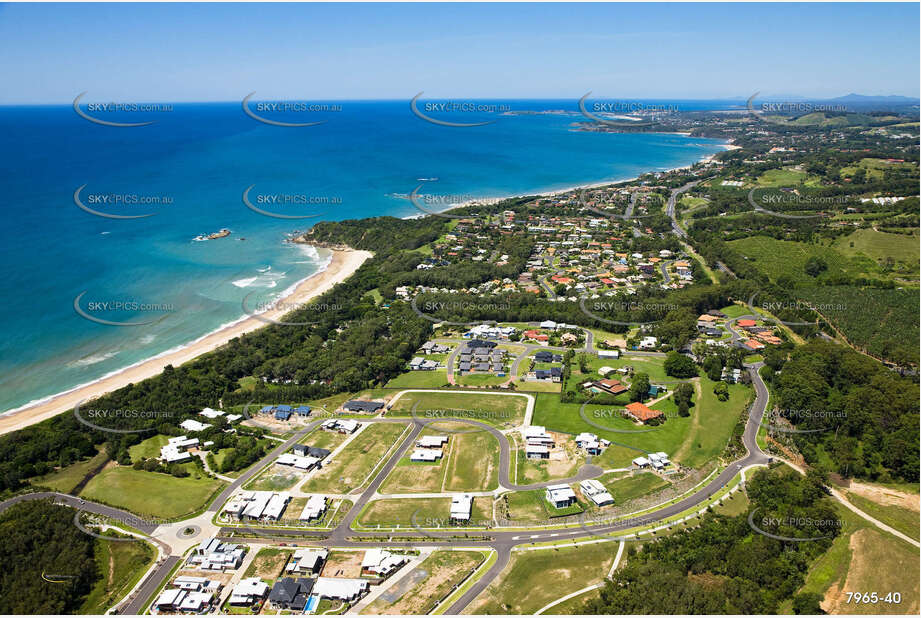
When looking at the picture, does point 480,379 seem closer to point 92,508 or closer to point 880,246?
point 92,508

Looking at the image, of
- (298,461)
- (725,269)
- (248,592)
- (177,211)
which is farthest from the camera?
(177,211)

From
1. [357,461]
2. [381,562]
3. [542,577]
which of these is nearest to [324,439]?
[357,461]

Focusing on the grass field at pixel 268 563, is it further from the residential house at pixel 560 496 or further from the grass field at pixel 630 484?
the grass field at pixel 630 484

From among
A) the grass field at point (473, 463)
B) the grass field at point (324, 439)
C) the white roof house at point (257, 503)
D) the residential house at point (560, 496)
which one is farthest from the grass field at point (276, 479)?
the residential house at point (560, 496)

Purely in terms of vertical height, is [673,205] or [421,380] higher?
[673,205]

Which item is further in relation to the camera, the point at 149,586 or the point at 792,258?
the point at 792,258

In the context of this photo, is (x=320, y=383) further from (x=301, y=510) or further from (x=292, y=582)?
(x=292, y=582)
